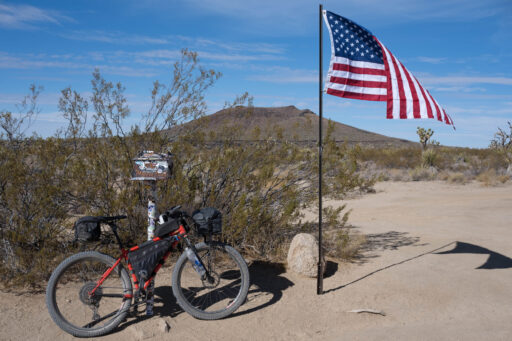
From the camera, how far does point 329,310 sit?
4855 mm

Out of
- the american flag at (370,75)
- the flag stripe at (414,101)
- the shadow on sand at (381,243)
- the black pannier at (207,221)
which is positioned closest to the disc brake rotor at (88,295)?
the black pannier at (207,221)

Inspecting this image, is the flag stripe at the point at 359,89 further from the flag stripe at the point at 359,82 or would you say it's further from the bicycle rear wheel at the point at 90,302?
the bicycle rear wheel at the point at 90,302

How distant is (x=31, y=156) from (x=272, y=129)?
3739 mm

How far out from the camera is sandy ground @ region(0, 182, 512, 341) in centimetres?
420

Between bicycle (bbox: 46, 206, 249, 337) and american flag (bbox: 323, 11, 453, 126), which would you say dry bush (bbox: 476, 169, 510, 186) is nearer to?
american flag (bbox: 323, 11, 453, 126)

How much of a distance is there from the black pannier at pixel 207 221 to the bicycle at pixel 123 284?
13 cm

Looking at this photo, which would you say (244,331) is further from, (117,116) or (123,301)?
(117,116)

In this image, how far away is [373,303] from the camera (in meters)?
5.04

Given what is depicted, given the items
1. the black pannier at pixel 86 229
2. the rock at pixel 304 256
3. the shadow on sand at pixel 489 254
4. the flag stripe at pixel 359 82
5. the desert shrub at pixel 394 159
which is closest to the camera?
the black pannier at pixel 86 229

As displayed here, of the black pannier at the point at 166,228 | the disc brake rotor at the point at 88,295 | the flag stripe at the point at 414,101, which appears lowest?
the disc brake rotor at the point at 88,295

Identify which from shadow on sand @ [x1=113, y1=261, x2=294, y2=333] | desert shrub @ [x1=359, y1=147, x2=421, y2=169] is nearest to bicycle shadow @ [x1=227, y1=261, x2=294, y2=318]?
shadow on sand @ [x1=113, y1=261, x2=294, y2=333]

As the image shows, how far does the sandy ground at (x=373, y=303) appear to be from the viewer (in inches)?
165

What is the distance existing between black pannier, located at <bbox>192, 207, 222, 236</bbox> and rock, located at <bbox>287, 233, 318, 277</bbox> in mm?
1819

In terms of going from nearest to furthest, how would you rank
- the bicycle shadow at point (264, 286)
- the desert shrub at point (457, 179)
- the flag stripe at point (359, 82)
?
the bicycle shadow at point (264, 286), the flag stripe at point (359, 82), the desert shrub at point (457, 179)
